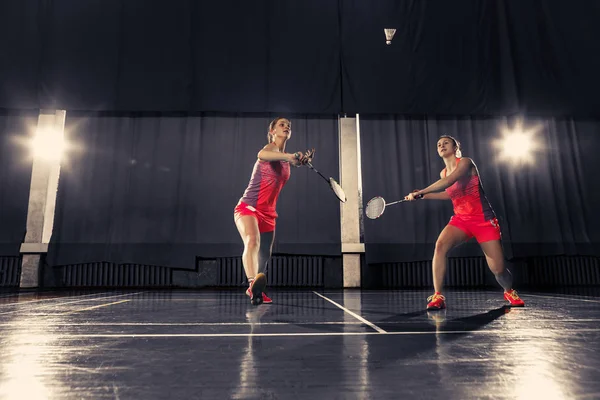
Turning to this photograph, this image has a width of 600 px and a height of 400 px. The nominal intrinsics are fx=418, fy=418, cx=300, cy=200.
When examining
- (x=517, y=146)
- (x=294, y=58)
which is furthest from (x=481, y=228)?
(x=517, y=146)

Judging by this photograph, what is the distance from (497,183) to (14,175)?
6.61m

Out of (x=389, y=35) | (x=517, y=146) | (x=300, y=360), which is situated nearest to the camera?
(x=300, y=360)

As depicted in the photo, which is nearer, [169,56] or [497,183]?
[169,56]

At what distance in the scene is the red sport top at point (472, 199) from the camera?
2.59 meters

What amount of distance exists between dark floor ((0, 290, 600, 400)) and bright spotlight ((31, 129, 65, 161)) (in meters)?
4.75

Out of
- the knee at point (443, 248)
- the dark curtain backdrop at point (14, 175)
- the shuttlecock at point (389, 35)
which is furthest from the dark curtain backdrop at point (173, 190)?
the knee at point (443, 248)

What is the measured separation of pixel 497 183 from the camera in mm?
5832

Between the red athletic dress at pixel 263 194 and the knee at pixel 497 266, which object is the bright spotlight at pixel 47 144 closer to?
the red athletic dress at pixel 263 194

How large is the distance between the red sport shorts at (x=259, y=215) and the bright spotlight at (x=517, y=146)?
443 centimetres

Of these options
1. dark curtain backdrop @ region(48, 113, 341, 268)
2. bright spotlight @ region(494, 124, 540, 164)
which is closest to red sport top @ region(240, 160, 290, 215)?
dark curtain backdrop @ region(48, 113, 341, 268)

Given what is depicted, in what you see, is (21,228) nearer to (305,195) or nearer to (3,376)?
(305,195)

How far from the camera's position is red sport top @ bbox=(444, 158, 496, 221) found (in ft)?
8.50

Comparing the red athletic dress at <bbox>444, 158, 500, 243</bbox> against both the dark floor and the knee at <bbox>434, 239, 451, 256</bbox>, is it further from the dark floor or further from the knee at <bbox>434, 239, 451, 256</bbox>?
the dark floor

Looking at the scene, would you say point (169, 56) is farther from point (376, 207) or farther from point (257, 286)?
point (257, 286)
